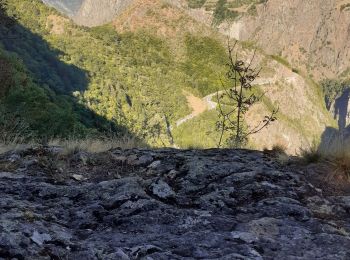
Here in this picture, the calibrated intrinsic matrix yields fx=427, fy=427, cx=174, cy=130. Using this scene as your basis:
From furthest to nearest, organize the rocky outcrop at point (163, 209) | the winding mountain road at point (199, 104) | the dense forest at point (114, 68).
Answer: the winding mountain road at point (199, 104) → the dense forest at point (114, 68) → the rocky outcrop at point (163, 209)

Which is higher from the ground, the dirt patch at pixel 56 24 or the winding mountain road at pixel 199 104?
the dirt patch at pixel 56 24

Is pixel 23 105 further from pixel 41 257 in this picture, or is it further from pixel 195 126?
pixel 195 126

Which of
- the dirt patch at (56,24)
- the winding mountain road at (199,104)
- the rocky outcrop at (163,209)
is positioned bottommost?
the rocky outcrop at (163,209)

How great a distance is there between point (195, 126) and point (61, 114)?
93.4 metres

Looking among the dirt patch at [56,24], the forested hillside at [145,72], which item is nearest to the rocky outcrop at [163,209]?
the forested hillside at [145,72]

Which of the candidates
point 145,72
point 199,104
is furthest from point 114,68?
point 199,104

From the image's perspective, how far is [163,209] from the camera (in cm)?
448

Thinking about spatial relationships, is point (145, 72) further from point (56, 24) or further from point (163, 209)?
point (163, 209)

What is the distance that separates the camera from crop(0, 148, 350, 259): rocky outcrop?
3576 millimetres

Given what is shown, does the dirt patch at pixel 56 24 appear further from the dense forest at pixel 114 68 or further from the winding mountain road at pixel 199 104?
the winding mountain road at pixel 199 104

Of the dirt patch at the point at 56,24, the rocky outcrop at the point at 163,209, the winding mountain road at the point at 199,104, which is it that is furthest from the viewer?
the winding mountain road at the point at 199,104

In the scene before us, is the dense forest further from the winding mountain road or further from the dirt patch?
the winding mountain road

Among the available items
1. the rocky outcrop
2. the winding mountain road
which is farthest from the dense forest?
the rocky outcrop

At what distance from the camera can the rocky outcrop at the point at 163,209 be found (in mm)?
3576
